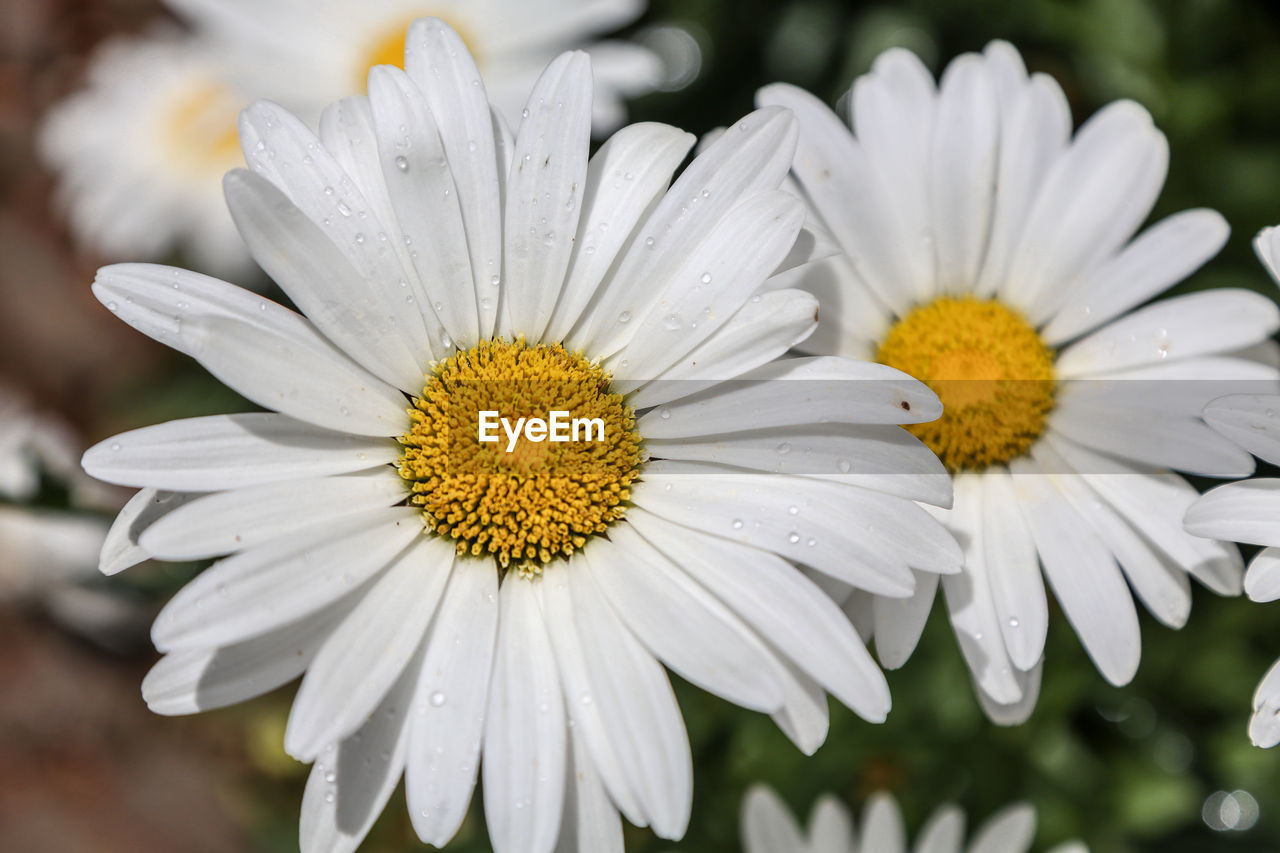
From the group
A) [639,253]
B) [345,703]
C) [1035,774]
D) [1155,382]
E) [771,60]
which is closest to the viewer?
[345,703]

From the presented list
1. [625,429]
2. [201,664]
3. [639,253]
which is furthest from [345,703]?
[639,253]

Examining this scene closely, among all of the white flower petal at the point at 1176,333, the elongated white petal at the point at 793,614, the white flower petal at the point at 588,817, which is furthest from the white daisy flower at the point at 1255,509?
the white flower petal at the point at 588,817

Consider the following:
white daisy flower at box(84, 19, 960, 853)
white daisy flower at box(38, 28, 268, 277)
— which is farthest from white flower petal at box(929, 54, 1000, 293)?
white daisy flower at box(38, 28, 268, 277)

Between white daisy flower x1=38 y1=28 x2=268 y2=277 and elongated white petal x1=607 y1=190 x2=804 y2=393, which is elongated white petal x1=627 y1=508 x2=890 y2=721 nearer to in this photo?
elongated white petal x1=607 y1=190 x2=804 y2=393

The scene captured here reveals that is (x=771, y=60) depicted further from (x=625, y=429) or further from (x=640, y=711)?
(x=640, y=711)

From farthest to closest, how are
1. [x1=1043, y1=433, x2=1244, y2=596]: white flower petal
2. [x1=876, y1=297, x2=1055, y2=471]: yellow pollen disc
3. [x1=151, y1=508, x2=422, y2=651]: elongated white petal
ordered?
[x1=876, y1=297, x2=1055, y2=471]: yellow pollen disc → [x1=1043, y1=433, x2=1244, y2=596]: white flower petal → [x1=151, y1=508, x2=422, y2=651]: elongated white petal

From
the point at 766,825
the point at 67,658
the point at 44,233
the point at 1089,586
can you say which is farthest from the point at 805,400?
the point at 44,233

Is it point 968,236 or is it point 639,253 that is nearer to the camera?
point 639,253
